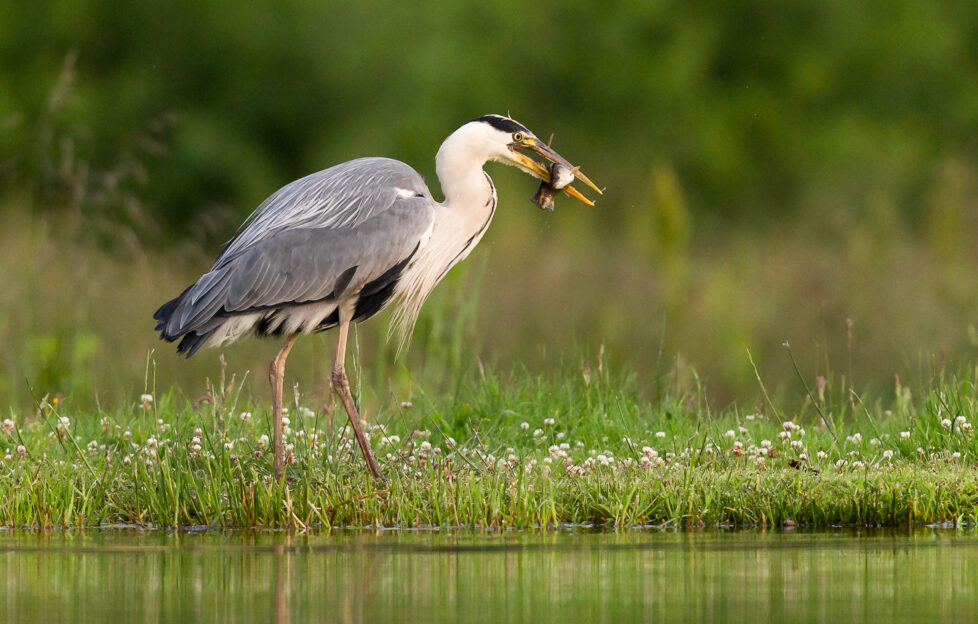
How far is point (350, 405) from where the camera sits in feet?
24.5

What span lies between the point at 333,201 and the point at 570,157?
15826 millimetres

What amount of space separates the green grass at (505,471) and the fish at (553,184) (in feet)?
3.42

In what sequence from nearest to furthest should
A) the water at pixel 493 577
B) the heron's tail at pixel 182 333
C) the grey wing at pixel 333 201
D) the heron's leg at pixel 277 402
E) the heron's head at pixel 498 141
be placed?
the water at pixel 493 577, the heron's leg at pixel 277 402, the heron's tail at pixel 182 333, the grey wing at pixel 333 201, the heron's head at pixel 498 141

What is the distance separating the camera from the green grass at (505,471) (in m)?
6.33

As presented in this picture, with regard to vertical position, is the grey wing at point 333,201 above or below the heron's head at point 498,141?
below

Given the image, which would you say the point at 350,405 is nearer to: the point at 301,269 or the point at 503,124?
the point at 301,269

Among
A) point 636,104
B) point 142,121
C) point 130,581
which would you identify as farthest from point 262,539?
point 636,104

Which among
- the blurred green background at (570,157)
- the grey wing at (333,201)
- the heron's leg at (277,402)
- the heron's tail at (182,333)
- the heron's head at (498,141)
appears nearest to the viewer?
the heron's leg at (277,402)

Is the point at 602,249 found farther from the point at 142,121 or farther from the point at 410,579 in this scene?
the point at 410,579

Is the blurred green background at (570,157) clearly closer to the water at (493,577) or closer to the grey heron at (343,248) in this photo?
the grey heron at (343,248)

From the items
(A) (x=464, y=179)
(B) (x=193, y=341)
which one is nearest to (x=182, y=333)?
(B) (x=193, y=341)

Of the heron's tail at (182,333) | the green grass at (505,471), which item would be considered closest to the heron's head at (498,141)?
the green grass at (505,471)

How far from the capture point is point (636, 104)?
25328 mm

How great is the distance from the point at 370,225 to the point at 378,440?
101 cm
